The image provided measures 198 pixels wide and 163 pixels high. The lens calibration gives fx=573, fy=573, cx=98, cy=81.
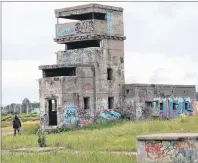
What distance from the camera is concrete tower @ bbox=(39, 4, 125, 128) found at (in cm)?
3553

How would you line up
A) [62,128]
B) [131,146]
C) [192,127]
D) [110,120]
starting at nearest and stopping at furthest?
[131,146], [192,127], [62,128], [110,120]

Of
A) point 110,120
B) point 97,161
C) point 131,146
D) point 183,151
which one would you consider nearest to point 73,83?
point 110,120

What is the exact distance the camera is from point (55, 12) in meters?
39.8

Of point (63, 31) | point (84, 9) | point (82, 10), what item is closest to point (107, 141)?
point (84, 9)

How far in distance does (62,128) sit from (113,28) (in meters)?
8.13

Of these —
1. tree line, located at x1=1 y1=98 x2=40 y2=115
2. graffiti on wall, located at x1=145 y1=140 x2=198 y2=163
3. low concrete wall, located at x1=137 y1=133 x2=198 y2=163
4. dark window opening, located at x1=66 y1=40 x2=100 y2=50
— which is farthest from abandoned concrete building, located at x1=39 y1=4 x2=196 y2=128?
tree line, located at x1=1 y1=98 x2=40 y2=115

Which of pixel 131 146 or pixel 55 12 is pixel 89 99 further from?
pixel 131 146

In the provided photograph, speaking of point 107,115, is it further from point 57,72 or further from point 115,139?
point 115,139

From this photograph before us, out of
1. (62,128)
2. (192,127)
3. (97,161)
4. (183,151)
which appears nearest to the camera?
(183,151)

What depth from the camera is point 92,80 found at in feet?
121

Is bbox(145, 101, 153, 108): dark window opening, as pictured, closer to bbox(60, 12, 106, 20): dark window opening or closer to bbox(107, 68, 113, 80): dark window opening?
bbox(107, 68, 113, 80): dark window opening

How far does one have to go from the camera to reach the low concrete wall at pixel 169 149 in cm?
1493

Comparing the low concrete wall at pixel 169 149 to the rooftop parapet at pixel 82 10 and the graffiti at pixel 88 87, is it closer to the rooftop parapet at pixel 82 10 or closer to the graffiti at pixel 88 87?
the graffiti at pixel 88 87

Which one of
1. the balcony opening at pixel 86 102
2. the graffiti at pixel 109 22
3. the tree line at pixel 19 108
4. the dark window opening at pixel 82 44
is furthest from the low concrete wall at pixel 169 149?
the tree line at pixel 19 108
